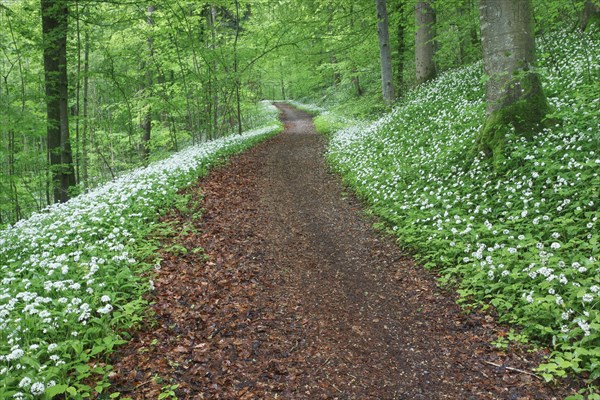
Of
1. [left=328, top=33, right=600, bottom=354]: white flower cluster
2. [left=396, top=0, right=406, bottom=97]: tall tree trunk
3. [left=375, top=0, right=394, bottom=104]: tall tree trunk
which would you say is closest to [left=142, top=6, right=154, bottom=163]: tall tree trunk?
[left=375, top=0, right=394, bottom=104]: tall tree trunk

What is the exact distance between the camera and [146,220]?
23.4 ft

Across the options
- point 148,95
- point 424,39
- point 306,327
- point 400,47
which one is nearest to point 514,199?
point 306,327

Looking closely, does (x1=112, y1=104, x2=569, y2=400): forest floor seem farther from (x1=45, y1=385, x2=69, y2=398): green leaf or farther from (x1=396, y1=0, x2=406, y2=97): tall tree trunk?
(x1=396, y1=0, x2=406, y2=97): tall tree trunk

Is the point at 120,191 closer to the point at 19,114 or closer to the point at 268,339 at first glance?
the point at 19,114

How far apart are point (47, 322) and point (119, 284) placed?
1.08 m

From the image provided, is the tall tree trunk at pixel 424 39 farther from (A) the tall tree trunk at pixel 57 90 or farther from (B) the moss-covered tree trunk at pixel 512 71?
(A) the tall tree trunk at pixel 57 90

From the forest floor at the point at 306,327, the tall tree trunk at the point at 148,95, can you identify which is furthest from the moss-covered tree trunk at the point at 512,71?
the tall tree trunk at the point at 148,95

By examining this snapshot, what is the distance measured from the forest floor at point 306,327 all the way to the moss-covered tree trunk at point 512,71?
319 centimetres

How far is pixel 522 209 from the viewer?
219 inches

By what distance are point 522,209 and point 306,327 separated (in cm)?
371

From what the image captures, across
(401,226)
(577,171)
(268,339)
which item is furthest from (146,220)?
(577,171)

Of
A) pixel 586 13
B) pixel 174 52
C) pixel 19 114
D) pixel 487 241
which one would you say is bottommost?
pixel 487 241

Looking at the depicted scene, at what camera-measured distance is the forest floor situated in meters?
3.63

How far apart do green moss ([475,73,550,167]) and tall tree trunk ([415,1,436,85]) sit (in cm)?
803
